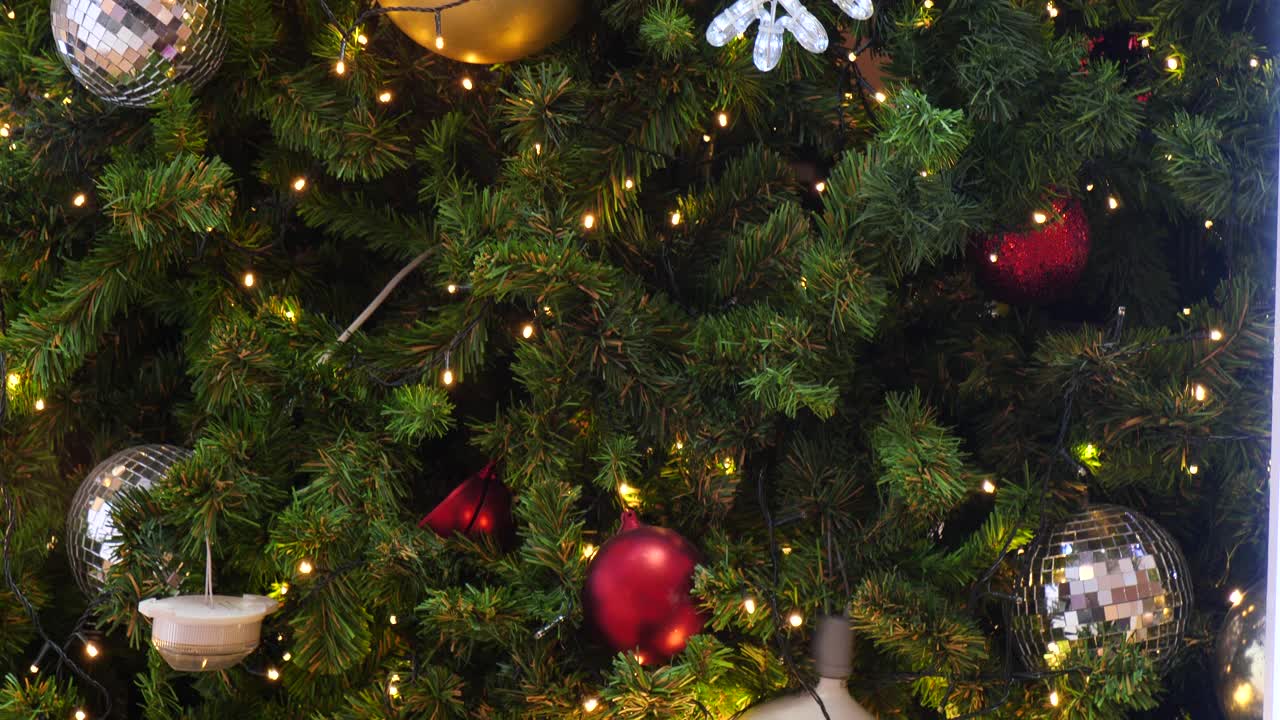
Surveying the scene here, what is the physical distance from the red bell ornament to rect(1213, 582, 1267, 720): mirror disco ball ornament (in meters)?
0.45

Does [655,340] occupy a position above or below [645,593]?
above

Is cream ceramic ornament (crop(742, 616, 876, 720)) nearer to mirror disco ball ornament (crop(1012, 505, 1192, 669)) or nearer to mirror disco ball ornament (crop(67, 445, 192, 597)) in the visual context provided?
mirror disco ball ornament (crop(1012, 505, 1192, 669))

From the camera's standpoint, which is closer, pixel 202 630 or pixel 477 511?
pixel 202 630

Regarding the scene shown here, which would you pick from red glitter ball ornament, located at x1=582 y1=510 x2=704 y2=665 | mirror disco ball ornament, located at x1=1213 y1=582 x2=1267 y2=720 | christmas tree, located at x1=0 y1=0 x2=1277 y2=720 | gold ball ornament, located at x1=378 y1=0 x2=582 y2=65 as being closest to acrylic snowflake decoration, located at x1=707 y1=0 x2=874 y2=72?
christmas tree, located at x1=0 y1=0 x2=1277 y2=720

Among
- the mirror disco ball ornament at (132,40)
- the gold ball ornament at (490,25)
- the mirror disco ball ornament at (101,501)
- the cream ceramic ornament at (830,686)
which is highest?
the gold ball ornament at (490,25)

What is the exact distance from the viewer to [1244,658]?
65 centimetres

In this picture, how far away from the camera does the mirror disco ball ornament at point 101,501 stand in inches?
30.3

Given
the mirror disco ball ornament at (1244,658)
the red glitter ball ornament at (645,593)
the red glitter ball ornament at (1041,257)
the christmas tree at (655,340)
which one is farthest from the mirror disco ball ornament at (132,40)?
the mirror disco ball ornament at (1244,658)

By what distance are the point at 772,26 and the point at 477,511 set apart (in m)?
0.36

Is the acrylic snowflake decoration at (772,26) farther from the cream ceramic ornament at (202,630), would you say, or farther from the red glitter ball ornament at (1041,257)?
the cream ceramic ornament at (202,630)

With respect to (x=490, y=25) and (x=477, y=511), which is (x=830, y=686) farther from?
(x=490, y=25)

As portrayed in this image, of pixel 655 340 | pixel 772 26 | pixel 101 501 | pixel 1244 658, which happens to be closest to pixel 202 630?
pixel 101 501

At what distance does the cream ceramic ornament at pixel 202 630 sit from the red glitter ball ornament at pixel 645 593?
0.65 feet

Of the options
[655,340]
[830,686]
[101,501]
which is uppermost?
[655,340]
